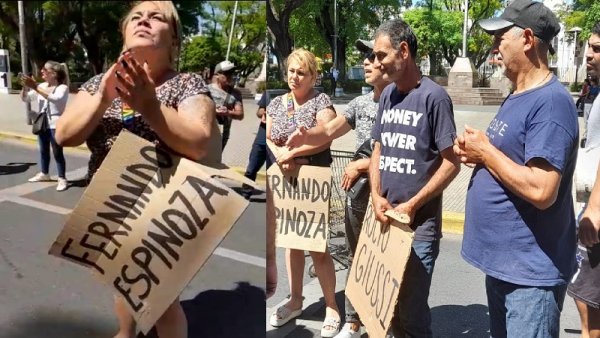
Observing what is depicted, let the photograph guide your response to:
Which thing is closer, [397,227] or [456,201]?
[397,227]

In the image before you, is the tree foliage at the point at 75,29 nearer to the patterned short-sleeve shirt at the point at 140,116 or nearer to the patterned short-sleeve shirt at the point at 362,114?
the patterned short-sleeve shirt at the point at 140,116

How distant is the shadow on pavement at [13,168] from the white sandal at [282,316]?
204 centimetres

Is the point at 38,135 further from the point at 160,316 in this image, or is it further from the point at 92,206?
the point at 160,316

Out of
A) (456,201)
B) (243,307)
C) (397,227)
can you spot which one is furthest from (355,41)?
(456,201)

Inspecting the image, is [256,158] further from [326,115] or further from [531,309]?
[326,115]

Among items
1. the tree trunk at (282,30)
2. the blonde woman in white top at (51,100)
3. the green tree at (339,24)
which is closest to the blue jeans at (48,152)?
the blonde woman in white top at (51,100)

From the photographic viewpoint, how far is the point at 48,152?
119 centimetres

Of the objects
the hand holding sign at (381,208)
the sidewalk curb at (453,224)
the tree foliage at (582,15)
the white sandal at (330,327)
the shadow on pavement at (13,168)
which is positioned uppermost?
the tree foliage at (582,15)

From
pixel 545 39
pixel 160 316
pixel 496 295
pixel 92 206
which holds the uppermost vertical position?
pixel 545 39

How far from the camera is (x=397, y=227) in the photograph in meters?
2.17

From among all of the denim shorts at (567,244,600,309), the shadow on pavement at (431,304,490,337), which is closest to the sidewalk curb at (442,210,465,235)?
the shadow on pavement at (431,304,490,337)

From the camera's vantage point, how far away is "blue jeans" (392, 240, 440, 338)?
2322 millimetres

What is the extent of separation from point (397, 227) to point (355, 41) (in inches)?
43.6

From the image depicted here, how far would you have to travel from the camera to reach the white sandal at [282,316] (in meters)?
3.09
